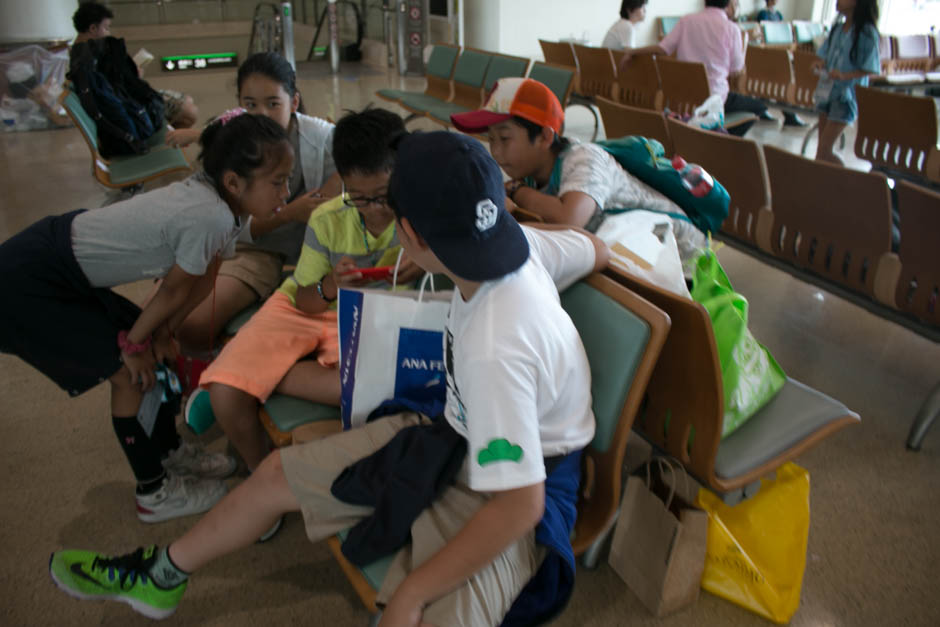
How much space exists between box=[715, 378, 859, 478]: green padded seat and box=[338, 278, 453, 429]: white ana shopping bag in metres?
0.66

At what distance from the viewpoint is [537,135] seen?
1953mm

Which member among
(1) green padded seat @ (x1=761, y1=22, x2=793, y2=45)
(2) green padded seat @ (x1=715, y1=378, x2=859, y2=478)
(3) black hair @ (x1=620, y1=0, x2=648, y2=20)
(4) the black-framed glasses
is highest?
(3) black hair @ (x1=620, y1=0, x2=648, y2=20)

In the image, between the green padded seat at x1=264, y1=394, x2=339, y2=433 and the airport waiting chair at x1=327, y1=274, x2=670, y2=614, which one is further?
the green padded seat at x1=264, y1=394, x2=339, y2=433

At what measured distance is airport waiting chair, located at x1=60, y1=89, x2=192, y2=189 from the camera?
376 cm

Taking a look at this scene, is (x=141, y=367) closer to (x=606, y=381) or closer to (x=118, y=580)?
(x=118, y=580)

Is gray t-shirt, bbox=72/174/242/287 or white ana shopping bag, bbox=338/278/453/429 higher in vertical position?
gray t-shirt, bbox=72/174/242/287

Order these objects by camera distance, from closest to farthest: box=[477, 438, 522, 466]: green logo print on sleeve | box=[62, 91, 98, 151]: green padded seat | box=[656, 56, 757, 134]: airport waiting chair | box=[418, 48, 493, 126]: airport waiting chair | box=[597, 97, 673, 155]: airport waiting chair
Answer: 1. box=[477, 438, 522, 466]: green logo print on sleeve
2. box=[597, 97, 673, 155]: airport waiting chair
3. box=[62, 91, 98, 151]: green padded seat
4. box=[656, 56, 757, 134]: airport waiting chair
5. box=[418, 48, 493, 126]: airport waiting chair

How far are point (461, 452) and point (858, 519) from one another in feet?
4.45

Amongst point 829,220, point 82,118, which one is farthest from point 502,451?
point 82,118

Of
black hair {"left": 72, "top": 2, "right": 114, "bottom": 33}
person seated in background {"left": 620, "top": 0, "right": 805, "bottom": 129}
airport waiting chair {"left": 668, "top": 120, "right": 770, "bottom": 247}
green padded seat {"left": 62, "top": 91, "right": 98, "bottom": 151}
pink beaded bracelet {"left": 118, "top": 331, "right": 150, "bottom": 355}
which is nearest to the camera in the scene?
pink beaded bracelet {"left": 118, "top": 331, "right": 150, "bottom": 355}

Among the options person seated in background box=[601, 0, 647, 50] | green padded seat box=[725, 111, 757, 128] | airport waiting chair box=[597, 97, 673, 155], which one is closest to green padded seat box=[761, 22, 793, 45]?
person seated in background box=[601, 0, 647, 50]

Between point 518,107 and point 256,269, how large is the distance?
42.9 inches

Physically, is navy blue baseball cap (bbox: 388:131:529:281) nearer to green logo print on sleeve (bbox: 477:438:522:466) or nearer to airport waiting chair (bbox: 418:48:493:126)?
green logo print on sleeve (bbox: 477:438:522:466)

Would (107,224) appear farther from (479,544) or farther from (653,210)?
(653,210)
